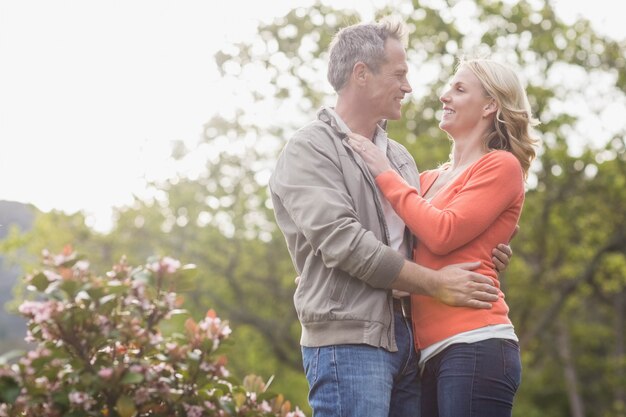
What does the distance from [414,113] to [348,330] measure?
13.3 m

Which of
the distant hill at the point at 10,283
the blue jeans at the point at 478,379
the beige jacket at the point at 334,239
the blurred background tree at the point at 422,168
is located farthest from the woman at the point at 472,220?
the blurred background tree at the point at 422,168

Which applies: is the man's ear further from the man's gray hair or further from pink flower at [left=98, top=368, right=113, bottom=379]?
pink flower at [left=98, top=368, right=113, bottom=379]

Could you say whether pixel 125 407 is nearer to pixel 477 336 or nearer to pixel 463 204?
pixel 477 336

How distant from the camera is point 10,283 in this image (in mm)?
21688

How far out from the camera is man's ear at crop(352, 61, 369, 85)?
12.2ft

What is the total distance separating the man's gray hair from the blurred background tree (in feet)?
32.8

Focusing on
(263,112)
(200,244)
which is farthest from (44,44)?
(200,244)

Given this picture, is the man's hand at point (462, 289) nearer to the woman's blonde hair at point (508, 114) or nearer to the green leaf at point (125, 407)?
the woman's blonde hair at point (508, 114)

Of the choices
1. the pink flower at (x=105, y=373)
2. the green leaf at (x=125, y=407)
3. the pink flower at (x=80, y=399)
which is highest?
the pink flower at (x=105, y=373)

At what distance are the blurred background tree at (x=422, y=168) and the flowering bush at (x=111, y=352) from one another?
35.3 feet

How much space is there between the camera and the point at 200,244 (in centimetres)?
1962

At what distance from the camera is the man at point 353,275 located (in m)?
3.28

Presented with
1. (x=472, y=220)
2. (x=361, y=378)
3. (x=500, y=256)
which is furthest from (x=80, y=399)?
(x=500, y=256)

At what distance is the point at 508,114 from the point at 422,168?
36.7 ft
